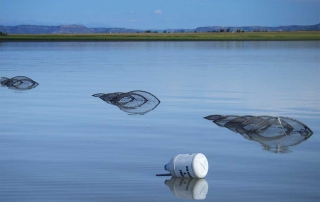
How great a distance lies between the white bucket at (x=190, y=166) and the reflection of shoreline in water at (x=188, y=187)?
84 millimetres

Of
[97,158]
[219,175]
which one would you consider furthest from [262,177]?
[97,158]

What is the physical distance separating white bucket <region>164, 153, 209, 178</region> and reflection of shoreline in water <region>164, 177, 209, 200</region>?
8 cm

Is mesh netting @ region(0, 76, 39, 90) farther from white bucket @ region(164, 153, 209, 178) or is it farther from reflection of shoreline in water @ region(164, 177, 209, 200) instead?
reflection of shoreline in water @ region(164, 177, 209, 200)

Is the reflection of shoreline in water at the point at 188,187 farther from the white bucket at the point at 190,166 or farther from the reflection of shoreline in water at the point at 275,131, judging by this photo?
the reflection of shoreline in water at the point at 275,131

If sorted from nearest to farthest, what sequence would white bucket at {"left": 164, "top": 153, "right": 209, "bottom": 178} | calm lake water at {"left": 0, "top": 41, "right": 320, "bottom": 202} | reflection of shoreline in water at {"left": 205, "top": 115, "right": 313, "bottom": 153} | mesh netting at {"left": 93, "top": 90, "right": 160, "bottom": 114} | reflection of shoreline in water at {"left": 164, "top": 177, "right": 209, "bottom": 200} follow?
reflection of shoreline in water at {"left": 164, "top": 177, "right": 209, "bottom": 200}, calm lake water at {"left": 0, "top": 41, "right": 320, "bottom": 202}, white bucket at {"left": 164, "top": 153, "right": 209, "bottom": 178}, reflection of shoreline in water at {"left": 205, "top": 115, "right": 313, "bottom": 153}, mesh netting at {"left": 93, "top": 90, "right": 160, "bottom": 114}

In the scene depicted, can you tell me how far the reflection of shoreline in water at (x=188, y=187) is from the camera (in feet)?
37.9

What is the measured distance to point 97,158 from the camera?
14.4 m

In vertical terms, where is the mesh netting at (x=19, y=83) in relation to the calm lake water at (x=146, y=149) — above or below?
below

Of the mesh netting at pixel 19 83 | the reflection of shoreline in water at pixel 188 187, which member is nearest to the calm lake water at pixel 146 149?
the reflection of shoreline in water at pixel 188 187

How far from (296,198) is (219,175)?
1.71 metres

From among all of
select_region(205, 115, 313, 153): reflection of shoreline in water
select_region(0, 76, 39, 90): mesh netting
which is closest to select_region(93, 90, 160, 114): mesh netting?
select_region(205, 115, 313, 153): reflection of shoreline in water

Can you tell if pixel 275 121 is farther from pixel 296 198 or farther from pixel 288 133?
pixel 296 198

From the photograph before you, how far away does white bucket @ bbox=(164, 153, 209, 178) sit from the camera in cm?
1205

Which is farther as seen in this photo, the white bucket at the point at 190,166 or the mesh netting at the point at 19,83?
the mesh netting at the point at 19,83
